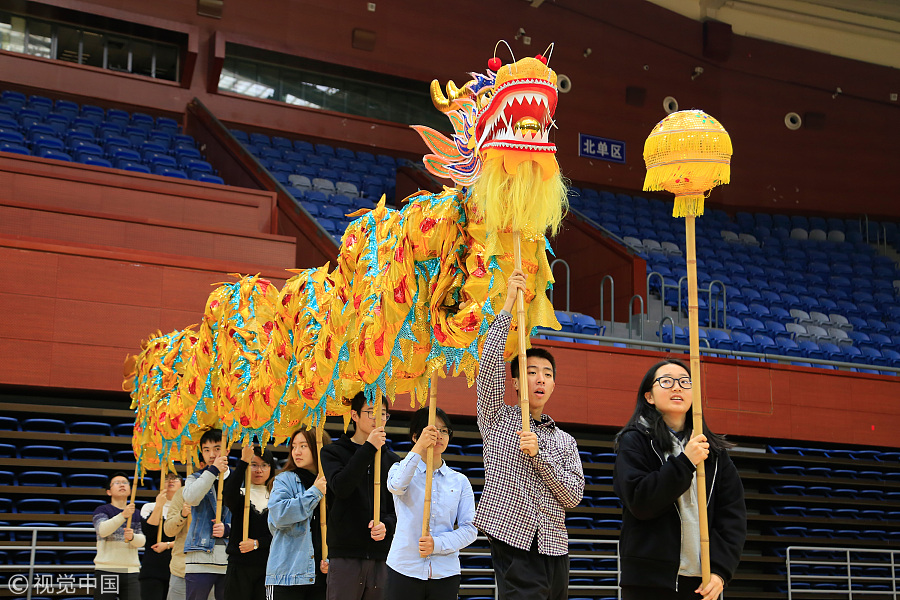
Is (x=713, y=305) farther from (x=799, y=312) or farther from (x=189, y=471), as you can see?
(x=189, y=471)

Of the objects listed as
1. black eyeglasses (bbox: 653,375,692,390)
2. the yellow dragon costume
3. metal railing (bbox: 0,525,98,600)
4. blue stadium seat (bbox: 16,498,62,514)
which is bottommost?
metal railing (bbox: 0,525,98,600)

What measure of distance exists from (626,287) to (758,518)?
318 cm

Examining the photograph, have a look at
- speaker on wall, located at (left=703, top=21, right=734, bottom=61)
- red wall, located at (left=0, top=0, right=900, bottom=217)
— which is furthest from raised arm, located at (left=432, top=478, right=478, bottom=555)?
speaker on wall, located at (left=703, top=21, right=734, bottom=61)

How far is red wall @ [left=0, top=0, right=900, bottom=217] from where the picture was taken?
1523 cm

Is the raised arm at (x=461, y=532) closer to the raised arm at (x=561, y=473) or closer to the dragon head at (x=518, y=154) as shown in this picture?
the raised arm at (x=561, y=473)

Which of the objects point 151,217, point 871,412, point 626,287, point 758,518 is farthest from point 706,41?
point 151,217

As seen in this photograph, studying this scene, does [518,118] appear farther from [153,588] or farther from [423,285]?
[153,588]

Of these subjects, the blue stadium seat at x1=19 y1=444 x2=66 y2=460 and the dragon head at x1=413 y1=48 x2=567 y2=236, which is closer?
the dragon head at x1=413 y1=48 x2=567 y2=236

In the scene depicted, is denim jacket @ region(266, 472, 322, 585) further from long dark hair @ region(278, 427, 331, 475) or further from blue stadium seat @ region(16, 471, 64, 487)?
blue stadium seat @ region(16, 471, 64, 487)

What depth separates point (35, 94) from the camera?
44.3ft

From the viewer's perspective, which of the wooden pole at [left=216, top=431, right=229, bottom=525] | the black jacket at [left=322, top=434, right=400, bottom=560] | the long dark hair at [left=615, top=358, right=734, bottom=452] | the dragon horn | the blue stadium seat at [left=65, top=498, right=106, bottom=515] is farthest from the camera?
the blue stadium seat at [left=65, top=498, right=106, bottom=515]

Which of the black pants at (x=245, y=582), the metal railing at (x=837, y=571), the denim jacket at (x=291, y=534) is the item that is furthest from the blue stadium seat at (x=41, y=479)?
the metal railing at (x=837, y=571)

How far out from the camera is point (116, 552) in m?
6.76

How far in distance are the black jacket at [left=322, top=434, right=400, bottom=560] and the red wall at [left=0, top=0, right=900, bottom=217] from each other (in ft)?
35.5
